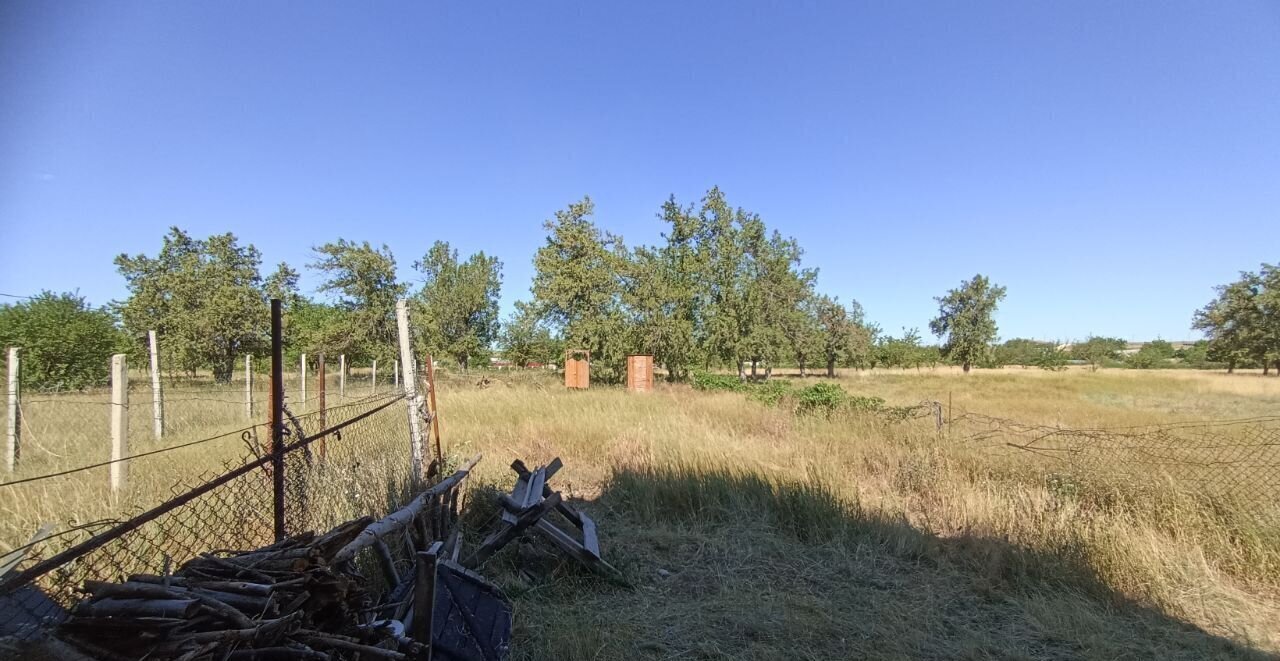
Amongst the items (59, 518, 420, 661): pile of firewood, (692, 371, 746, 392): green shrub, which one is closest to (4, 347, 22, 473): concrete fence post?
(59, 518, 420, 661): pile of firewood

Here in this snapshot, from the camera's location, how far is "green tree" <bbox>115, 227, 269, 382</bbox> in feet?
73.6

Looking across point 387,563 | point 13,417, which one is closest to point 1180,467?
point 387,563

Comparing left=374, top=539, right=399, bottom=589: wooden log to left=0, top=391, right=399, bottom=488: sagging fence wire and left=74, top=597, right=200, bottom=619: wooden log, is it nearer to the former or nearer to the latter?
left=0, top=391, right=399, bottom=488: sagging fence wire

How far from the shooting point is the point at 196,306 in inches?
920

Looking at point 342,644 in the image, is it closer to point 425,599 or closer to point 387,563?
point 425,599

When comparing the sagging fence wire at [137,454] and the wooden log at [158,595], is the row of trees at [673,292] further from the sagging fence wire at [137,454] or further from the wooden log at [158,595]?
the wooden log at [158,595]

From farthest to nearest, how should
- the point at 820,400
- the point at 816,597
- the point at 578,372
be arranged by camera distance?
the point at 578,372, the point at 820,400, the point at 816,597

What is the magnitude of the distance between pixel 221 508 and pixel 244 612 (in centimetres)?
261

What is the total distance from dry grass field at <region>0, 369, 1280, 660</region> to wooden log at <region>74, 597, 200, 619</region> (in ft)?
6.53

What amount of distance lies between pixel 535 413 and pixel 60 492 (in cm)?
707

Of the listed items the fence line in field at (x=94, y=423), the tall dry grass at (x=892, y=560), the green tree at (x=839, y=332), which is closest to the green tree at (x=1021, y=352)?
the green tree at (x=839, y=332)

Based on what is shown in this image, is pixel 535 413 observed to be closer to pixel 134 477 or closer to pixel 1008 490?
pixel 134 477

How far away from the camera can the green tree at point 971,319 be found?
44594mm

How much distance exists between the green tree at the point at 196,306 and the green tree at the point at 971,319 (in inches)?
1953
